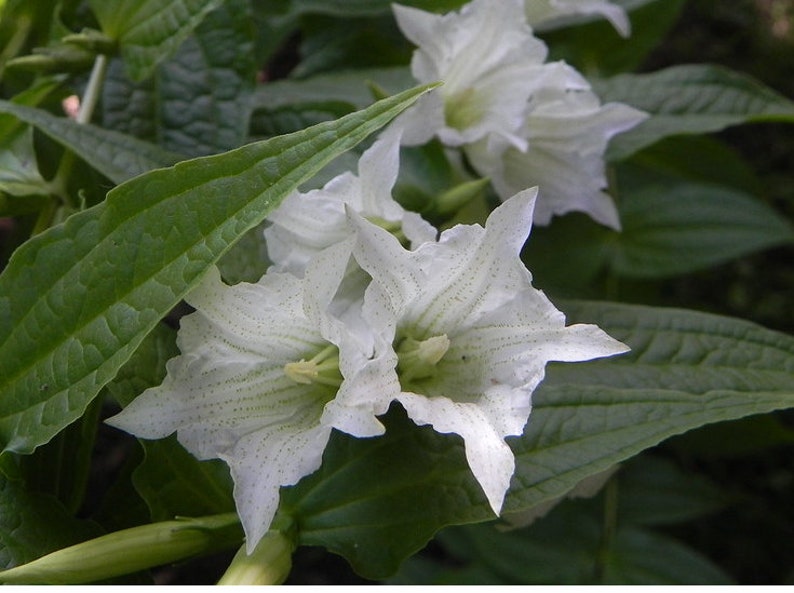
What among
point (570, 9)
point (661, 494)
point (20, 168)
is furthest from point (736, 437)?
point (20, 168)

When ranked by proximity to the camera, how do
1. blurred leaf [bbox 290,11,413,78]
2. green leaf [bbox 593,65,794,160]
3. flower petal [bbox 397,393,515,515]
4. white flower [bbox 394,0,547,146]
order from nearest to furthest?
1. flower petal [bbox 397,393,515,515]
2. white flower [bbox 394,0,547,146]
3. green leaf [bbox 593,65,794,160]
4. blurred leaf [bbox 290,11,413,78]

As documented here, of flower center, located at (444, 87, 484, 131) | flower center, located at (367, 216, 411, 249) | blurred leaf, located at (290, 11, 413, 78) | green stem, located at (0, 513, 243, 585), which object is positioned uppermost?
flower center, located at (367, 216, 411, 249)

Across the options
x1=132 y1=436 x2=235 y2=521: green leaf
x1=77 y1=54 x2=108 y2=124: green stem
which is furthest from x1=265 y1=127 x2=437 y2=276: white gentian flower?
x1=77 y1=54 x2=108 y2=124: green stem

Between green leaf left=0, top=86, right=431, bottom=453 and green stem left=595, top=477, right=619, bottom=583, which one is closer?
green leaf left=0, top=86, right=431, bottom=453

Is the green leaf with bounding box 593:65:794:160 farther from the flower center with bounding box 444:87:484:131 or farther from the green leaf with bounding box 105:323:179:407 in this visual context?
the green leaf with bounding box 105:323:179:407

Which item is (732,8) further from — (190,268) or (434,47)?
(190,268)

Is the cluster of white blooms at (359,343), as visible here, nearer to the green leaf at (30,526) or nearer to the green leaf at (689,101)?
the green leaf at (30,526)

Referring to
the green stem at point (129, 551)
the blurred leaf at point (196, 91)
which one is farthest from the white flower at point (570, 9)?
the green stem at point (129, 551)

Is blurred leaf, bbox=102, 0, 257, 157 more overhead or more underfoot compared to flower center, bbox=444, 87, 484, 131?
more overhead
